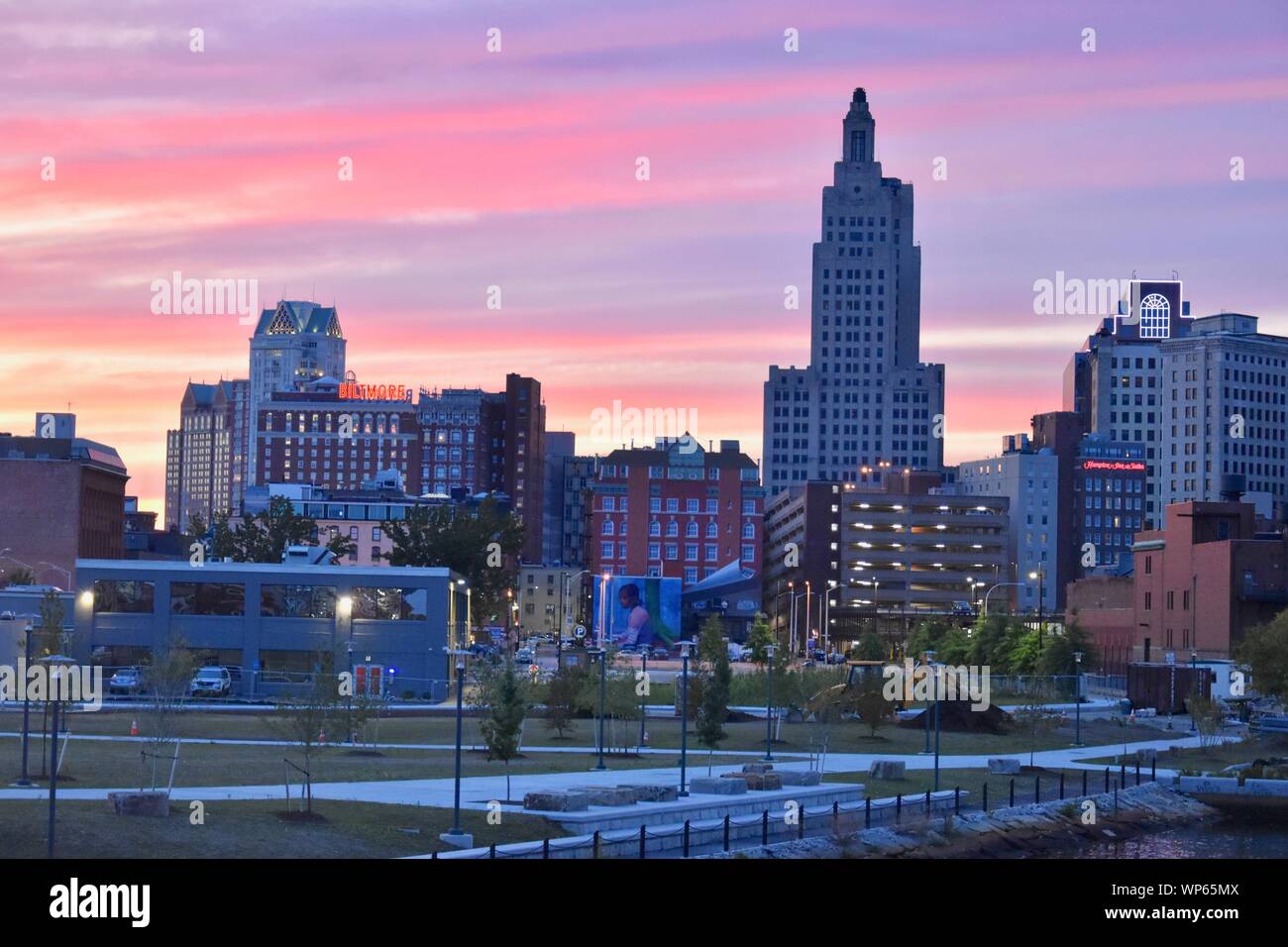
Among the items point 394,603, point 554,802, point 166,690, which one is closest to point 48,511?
point 394,603

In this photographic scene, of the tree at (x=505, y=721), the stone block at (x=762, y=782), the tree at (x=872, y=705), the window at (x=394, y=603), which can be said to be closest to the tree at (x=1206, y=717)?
the tree at (x=872, y=705)

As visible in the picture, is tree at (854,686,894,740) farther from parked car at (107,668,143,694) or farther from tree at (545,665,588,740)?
parked car at (107,668,143,694)

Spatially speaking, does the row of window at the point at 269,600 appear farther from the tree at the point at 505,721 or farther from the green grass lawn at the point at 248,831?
the green grass lawn at the point at 248,831

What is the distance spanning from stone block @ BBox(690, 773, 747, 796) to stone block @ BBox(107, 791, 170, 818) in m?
14.7

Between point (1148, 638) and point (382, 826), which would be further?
point (1148, 638)

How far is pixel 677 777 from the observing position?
5078 cm

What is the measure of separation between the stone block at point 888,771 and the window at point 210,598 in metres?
46.7

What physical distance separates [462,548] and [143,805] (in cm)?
10790

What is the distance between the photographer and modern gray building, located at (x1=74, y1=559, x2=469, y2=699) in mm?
92062
